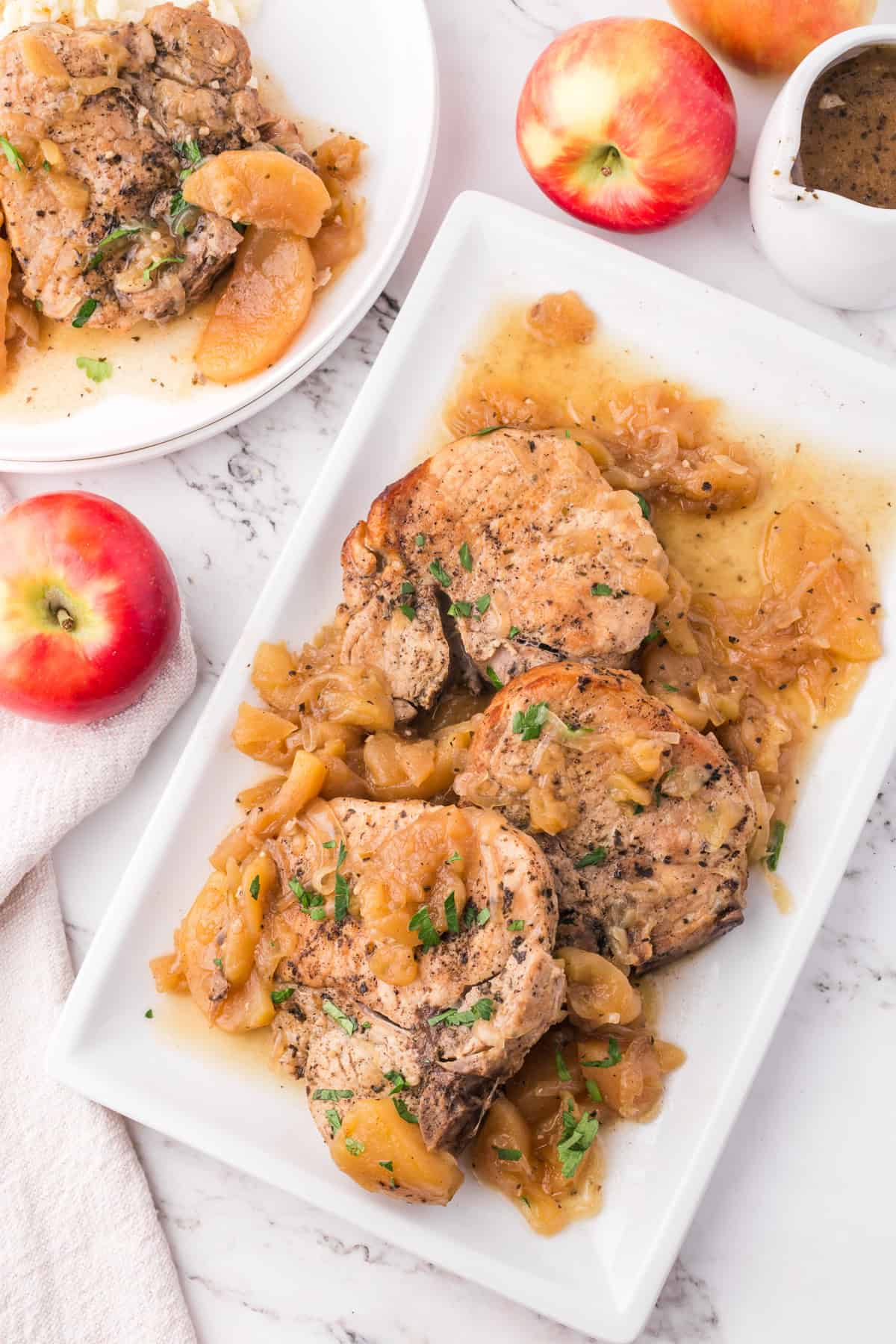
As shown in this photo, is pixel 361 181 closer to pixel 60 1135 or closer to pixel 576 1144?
pixel 576 1144

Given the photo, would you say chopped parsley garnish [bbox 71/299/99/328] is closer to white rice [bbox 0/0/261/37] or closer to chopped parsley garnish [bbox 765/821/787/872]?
white rice [bbox 0/0/261/37]

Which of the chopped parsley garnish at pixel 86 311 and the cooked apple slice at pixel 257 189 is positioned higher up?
the cooked apple slice at pixel 257 189

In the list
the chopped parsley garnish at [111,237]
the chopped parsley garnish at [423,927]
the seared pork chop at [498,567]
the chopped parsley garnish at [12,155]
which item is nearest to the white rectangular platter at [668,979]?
the seared pork chop at [498,567]

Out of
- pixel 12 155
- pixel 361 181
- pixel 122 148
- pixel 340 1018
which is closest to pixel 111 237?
pixel 122 148

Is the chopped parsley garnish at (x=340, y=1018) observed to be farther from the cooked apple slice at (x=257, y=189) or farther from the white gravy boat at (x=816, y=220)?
the white gravy boat at (x=816, y=220)

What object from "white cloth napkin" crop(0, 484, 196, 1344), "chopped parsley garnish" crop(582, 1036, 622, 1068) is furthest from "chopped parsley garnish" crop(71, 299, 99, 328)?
"chopped parsley garnish" crop(582, 1036, 622, 1068)

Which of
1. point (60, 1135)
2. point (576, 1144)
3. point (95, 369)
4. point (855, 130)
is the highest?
point (855, 130)
